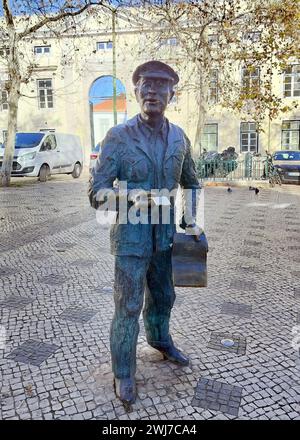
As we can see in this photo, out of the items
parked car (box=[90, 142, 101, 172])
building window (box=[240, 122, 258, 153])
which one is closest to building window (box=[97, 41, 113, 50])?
building window (box=[240, 122, 258, 153])

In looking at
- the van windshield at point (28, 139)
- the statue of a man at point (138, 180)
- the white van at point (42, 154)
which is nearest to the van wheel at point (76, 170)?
the white van at point (42, 154)

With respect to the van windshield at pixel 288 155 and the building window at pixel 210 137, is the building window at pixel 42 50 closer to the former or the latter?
the building window at pixel 210 137

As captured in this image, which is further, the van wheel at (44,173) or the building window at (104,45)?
the building window at (104,45)

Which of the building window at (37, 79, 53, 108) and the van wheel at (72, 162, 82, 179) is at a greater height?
the building window at (37, 79, 53, 108)

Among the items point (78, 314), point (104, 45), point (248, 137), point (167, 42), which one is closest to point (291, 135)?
point (248, 137)

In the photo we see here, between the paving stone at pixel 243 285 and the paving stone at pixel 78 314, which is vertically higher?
the paving stone at pixel 243 285

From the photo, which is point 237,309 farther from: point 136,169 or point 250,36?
point 250,36

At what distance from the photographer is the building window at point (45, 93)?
2903 cm

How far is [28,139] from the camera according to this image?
1530cm

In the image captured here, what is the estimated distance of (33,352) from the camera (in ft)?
9.55

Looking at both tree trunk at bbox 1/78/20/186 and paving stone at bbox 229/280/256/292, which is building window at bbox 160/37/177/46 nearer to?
tree trunk at bbox 1/78/20/186

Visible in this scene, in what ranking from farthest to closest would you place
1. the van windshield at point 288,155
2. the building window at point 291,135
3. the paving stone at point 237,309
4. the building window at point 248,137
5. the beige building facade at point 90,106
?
the building window at point 248,137 < the beige building facade at point 90,106 < the building window at point 291,135 < the van windshield at point 288,155 < the paving stone at point 237,309

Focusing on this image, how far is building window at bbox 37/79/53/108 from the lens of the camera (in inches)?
1143

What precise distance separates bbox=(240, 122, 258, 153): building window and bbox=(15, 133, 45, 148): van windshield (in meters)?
16.1
